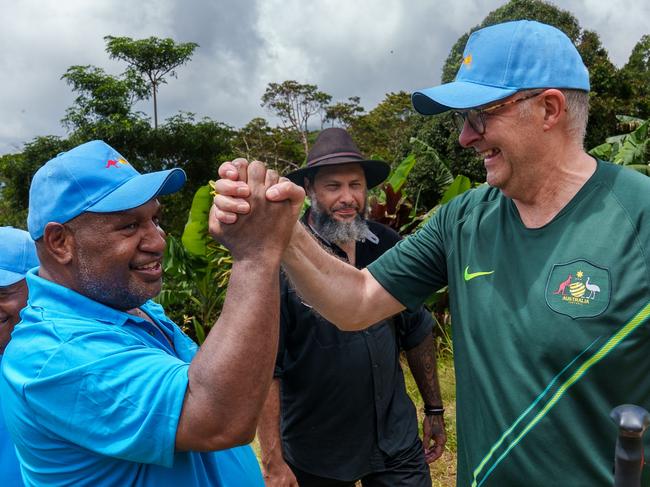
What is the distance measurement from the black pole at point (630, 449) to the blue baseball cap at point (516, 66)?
1189 mm

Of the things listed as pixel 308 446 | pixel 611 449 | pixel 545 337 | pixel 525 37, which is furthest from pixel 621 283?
pixel 308 446

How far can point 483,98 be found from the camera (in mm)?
1872

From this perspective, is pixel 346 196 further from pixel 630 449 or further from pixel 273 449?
pixel 630 449

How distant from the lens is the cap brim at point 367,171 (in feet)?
12.2

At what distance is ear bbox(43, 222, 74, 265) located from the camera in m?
1.71

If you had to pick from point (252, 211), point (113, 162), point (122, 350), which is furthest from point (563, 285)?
point (113, 162)

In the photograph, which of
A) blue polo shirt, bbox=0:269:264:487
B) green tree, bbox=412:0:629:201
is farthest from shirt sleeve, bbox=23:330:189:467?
→ green tree, bbox=412:0:629:201

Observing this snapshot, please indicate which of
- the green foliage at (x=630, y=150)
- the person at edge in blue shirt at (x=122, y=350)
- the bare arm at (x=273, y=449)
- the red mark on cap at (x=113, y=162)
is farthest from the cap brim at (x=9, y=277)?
the green foliage at (x=630, y=150)

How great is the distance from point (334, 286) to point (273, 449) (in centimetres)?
115

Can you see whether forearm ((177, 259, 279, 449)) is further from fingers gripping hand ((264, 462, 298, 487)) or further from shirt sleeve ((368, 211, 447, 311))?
fingers gripping hand ((264, 462, 298, 487))

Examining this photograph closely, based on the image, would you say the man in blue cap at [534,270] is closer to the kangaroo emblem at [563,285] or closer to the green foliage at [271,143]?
the kangaroo emblem at [563,285]

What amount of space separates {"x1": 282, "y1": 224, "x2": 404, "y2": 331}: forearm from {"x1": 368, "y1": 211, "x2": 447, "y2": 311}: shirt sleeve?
48mm

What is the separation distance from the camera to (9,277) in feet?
7.98

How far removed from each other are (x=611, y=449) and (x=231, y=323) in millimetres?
1142
